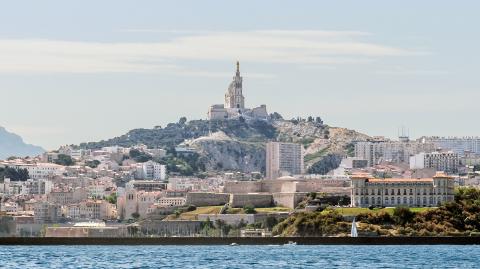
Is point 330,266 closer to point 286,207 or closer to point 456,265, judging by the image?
point 456,265

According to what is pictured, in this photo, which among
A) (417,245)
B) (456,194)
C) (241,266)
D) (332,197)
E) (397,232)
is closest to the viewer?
(241,266)

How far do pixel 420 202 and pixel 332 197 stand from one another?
1090 cm

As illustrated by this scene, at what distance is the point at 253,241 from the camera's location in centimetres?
11250

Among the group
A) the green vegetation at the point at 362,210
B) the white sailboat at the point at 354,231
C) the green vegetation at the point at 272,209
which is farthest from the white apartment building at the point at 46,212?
the white sailboat at the point at 354,231

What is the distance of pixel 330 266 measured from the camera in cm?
7388

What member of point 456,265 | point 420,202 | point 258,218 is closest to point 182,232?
point 258,218

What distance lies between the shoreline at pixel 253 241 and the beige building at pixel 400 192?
25.1 m

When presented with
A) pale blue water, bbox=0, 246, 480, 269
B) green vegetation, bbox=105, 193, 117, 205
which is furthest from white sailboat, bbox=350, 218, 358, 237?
green vegetation, bbox=105, 193, 117, 205

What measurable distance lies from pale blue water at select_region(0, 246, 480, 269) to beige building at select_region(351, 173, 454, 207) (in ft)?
115

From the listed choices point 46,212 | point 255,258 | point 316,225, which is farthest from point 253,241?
point 46,212

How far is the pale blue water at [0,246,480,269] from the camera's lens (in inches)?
2953

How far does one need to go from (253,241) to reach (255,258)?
28828 mm

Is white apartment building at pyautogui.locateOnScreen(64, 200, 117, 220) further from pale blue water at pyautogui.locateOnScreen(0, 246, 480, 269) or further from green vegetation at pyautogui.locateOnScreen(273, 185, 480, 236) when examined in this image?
pale blue water at pyautogui.locateOnScreen(0, 246, 480, 269)

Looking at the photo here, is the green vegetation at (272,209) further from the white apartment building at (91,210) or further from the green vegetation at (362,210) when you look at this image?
the white apartment building at (91,210)
